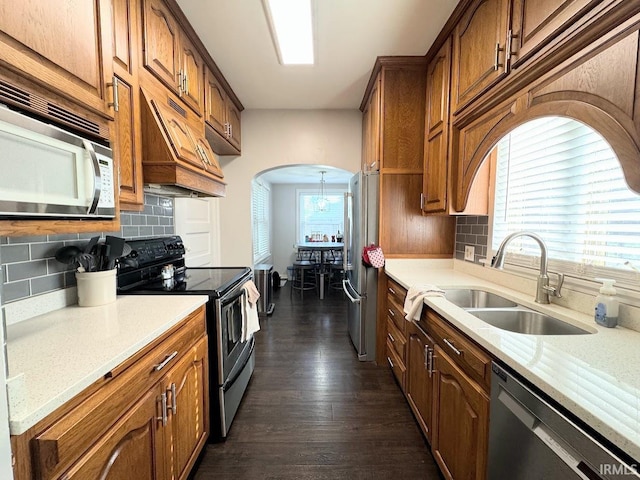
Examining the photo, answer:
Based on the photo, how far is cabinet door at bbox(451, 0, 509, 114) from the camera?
A: 1.41 meters

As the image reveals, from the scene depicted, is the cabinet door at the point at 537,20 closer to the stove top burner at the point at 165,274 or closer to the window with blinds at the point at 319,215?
the stove top burner at the point at 165,274

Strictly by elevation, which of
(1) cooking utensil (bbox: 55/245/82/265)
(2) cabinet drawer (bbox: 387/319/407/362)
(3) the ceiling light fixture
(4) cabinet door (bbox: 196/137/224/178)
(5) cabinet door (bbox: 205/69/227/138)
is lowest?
(2) cabinet drawer (bbox: 387/319/407/362)

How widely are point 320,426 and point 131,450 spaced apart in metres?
1.15

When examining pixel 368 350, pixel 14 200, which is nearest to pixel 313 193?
pixel 368 350

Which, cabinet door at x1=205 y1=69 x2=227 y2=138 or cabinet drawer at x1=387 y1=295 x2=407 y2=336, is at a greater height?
cabinet door at x1=205 y1=69 x2=227 y2=138

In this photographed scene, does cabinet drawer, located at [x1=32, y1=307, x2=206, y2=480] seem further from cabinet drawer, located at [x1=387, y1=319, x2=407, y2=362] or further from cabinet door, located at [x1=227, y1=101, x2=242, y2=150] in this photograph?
cabinet door, located at [x1=227, y1=101, x2=242, y2=150]

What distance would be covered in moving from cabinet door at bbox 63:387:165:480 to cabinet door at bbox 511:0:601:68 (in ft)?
6.75

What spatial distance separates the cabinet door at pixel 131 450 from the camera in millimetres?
780

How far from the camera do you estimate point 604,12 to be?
0.90 metres

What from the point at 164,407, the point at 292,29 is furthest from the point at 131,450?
the point at 292,29

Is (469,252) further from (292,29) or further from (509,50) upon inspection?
(292,29)

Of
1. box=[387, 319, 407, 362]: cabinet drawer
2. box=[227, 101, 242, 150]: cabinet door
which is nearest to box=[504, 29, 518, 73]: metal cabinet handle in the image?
box=[387, 319, 407, 362]: cabinet drawer

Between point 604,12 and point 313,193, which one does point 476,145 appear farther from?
point 313,193

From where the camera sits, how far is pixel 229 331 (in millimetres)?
1713
